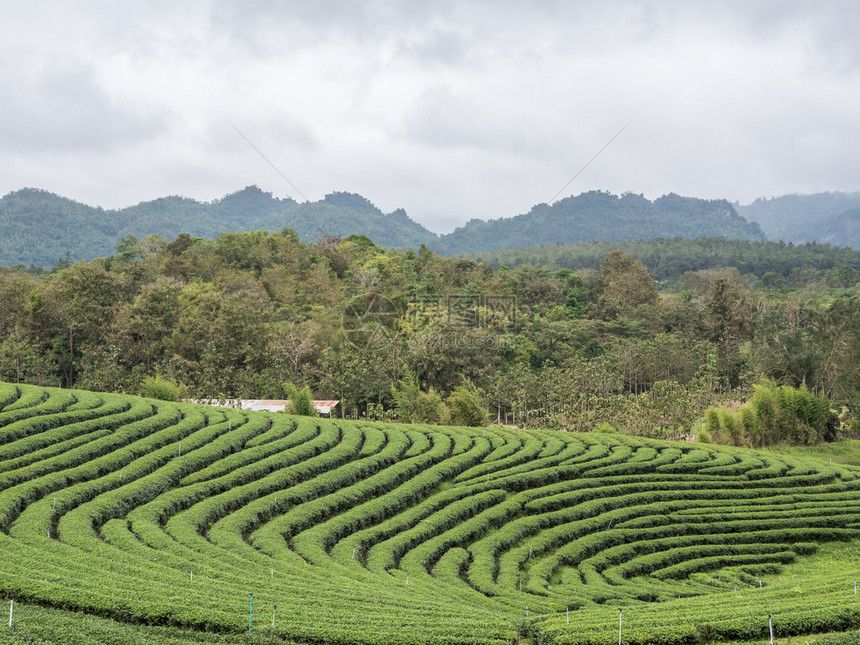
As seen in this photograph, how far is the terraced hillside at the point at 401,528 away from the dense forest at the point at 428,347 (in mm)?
13021

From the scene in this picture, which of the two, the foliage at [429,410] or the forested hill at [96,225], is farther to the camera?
the forested hill at [96,225]

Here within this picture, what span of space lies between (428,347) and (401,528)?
1317 inches

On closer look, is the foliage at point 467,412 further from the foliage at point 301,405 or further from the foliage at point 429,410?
the foliage at point 301,405

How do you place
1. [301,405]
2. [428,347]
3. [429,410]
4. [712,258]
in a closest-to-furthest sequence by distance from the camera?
[301,405] → [429,410] → [428,347] → [712,258]

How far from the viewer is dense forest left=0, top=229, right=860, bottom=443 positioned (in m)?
51.1

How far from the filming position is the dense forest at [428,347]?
5109 centimetres

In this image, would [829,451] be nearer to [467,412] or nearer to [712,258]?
[467,412]

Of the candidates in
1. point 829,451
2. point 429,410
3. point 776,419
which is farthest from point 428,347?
point 829,451

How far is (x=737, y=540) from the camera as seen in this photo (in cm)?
2717

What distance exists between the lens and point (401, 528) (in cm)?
2489

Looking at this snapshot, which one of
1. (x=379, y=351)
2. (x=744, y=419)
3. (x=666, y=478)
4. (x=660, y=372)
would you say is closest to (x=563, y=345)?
(x=660, y=372)

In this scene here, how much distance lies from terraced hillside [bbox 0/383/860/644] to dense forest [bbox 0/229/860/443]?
13.0 m

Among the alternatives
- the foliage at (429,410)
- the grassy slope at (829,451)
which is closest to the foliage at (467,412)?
the foliage at (429,410)

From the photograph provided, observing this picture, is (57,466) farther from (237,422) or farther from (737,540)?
(737,540)
